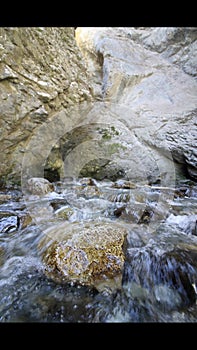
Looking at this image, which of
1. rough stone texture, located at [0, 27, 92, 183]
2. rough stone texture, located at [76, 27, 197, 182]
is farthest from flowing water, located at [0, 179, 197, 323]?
rough stone texture, located at [76, 27, 197, 182]

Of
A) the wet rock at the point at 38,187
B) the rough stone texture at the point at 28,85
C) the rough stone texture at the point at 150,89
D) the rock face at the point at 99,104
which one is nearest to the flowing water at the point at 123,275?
the wet rock at the point at 38,187

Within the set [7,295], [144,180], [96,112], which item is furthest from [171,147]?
[7,295]

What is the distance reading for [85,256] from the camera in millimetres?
1691

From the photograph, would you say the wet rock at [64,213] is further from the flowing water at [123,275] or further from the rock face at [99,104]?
the rock face at [99,104]

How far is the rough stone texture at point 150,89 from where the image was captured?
625 centimetres

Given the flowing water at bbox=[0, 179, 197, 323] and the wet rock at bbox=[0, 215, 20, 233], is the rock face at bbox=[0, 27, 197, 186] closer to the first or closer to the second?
the wet rock at bbox=[0, 215, 20, 233]

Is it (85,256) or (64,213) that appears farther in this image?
(64,213)

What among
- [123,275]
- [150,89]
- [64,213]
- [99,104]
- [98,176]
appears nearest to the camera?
[123,275]

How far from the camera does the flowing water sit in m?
1.33

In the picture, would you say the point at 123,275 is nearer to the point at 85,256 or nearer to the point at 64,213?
the point at 85,256

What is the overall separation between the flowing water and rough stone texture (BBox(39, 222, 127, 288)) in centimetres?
8

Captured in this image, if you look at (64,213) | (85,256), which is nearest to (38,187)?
(64,213)

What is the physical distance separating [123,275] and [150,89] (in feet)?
26.7

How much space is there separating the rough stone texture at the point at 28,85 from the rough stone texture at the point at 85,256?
9.63ft
